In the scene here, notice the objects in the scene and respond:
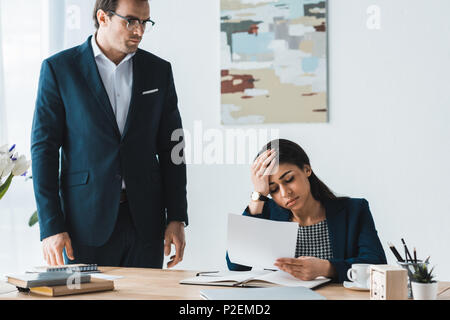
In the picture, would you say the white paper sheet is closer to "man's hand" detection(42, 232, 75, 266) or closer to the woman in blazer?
the woman in blazer

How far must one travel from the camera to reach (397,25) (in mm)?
2865

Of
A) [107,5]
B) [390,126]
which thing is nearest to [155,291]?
[107,5]

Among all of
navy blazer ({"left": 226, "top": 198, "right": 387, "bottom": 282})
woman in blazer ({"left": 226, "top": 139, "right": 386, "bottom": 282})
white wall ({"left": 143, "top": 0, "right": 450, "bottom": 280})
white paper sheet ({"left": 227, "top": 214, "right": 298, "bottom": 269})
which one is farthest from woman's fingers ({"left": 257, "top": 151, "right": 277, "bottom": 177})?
white wall ({"left": 143, "top": 0, "right": 450, "bottom": 280})

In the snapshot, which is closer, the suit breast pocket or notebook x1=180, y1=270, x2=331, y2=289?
notebook x1=180, y1=270, x2=331, y2=289

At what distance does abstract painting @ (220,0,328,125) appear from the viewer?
117 inches

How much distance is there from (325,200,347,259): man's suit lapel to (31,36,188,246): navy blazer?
0.61 metres

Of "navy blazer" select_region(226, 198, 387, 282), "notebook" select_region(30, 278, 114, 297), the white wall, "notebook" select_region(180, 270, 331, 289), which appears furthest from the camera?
the white wall

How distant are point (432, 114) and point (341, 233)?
121 centimetres

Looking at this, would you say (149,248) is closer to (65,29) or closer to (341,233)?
(341,233)

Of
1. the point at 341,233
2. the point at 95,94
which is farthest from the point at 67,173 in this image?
the point at 341,233

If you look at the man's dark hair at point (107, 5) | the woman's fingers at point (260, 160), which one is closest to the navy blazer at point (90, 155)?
the man's dark hair at point (107, 5)

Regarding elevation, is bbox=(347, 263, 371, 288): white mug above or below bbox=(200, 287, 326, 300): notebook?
above

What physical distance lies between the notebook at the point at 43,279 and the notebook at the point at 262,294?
1.22ft

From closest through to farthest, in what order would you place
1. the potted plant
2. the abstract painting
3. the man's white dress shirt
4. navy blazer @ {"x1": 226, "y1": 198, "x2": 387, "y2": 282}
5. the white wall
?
the potted plant
navy blazer @ {"x1": 226, "y1": 198, "x2": 387, "y2": 282}
the man's white dress shirt
the white wall
the abstract painting
